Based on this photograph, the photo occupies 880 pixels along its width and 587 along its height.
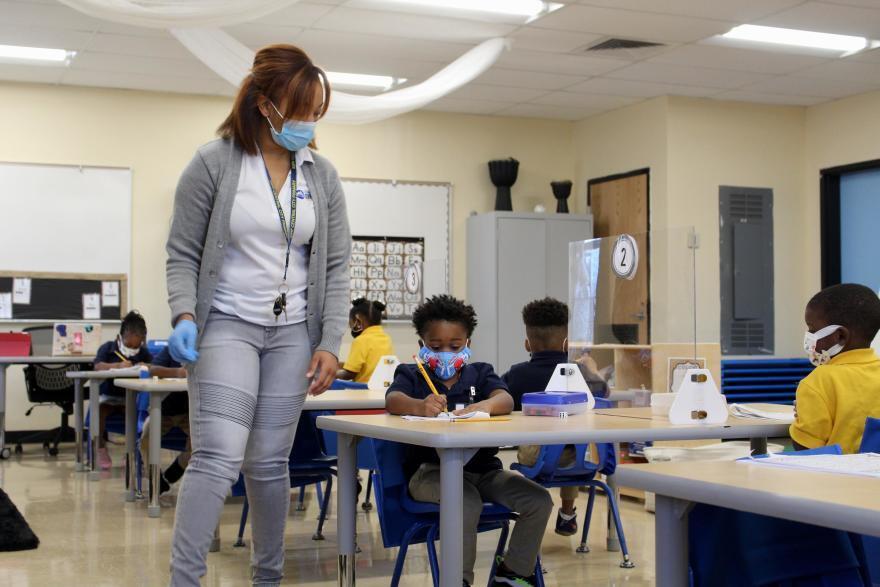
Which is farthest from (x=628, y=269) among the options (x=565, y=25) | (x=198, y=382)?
(x=565, y=25)

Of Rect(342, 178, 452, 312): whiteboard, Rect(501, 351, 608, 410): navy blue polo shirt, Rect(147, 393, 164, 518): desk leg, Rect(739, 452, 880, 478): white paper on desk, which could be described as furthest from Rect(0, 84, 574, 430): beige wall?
Rect(739, 452, 880, 478): white paper on desk

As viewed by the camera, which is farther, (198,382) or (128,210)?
(128,210)

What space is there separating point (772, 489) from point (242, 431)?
4.54ft

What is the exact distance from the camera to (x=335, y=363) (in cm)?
251

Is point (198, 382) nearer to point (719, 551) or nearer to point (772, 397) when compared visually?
point (719, 551)

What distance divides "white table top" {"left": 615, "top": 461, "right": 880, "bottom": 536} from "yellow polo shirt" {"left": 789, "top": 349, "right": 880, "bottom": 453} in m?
0.81

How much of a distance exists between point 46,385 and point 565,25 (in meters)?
4.72

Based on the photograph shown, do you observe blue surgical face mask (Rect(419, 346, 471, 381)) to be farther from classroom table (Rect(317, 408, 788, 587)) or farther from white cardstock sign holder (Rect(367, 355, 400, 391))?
white cardstock sign holder (Rect(367, 355, 400, 391))

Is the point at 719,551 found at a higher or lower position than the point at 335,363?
lower

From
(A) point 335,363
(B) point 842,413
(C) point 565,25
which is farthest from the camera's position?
(C) point 565,25

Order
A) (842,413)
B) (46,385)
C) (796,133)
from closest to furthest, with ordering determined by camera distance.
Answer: (842,413), (46,385), (796,133)

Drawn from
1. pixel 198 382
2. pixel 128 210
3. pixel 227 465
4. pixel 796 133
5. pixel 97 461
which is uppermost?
pixel 796 133

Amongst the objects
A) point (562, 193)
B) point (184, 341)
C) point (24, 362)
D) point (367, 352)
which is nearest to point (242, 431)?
point (184, 341)

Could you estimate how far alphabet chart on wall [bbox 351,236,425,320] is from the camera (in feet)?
30.2
